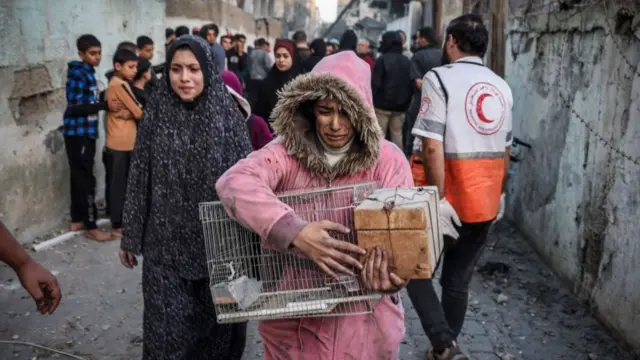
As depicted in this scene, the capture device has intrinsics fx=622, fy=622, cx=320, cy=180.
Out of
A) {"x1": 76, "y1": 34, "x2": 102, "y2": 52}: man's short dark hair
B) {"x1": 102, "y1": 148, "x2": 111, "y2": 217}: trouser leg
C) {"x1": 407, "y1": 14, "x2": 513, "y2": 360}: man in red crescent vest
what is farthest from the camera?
{"x1": 102, "y1": 148, "x2": 111, "y2": 217}: trouser leg

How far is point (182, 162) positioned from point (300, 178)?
103cm

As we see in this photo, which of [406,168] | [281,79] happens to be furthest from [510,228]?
[406,168]

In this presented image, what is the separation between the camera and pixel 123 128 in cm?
635

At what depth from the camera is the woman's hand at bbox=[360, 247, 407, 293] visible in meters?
1.88

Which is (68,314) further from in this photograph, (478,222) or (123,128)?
(478,222)

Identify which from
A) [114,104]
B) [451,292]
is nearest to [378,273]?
[451,292]

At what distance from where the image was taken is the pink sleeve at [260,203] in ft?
6.31

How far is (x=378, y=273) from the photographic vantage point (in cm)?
188

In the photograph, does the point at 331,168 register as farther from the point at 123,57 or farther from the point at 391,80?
the point at 391,80

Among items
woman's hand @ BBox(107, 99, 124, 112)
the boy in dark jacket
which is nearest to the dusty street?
the boy in dark jacket

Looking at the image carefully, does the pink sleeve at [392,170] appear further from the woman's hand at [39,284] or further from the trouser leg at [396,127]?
the trouser leg at [396,127]

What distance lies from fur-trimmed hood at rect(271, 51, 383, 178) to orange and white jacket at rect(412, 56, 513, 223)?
3.84 feet

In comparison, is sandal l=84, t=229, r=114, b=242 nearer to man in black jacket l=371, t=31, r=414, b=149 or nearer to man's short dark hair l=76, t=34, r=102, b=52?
man's short dark hair l=76, t=34, r=102, b=52

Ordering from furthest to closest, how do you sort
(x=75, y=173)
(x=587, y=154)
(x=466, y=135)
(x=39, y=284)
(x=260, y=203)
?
(x=75, y=173), (x=587, y=154), (x=466, y=135), (x=39, y=284), (x=260, y=203)
